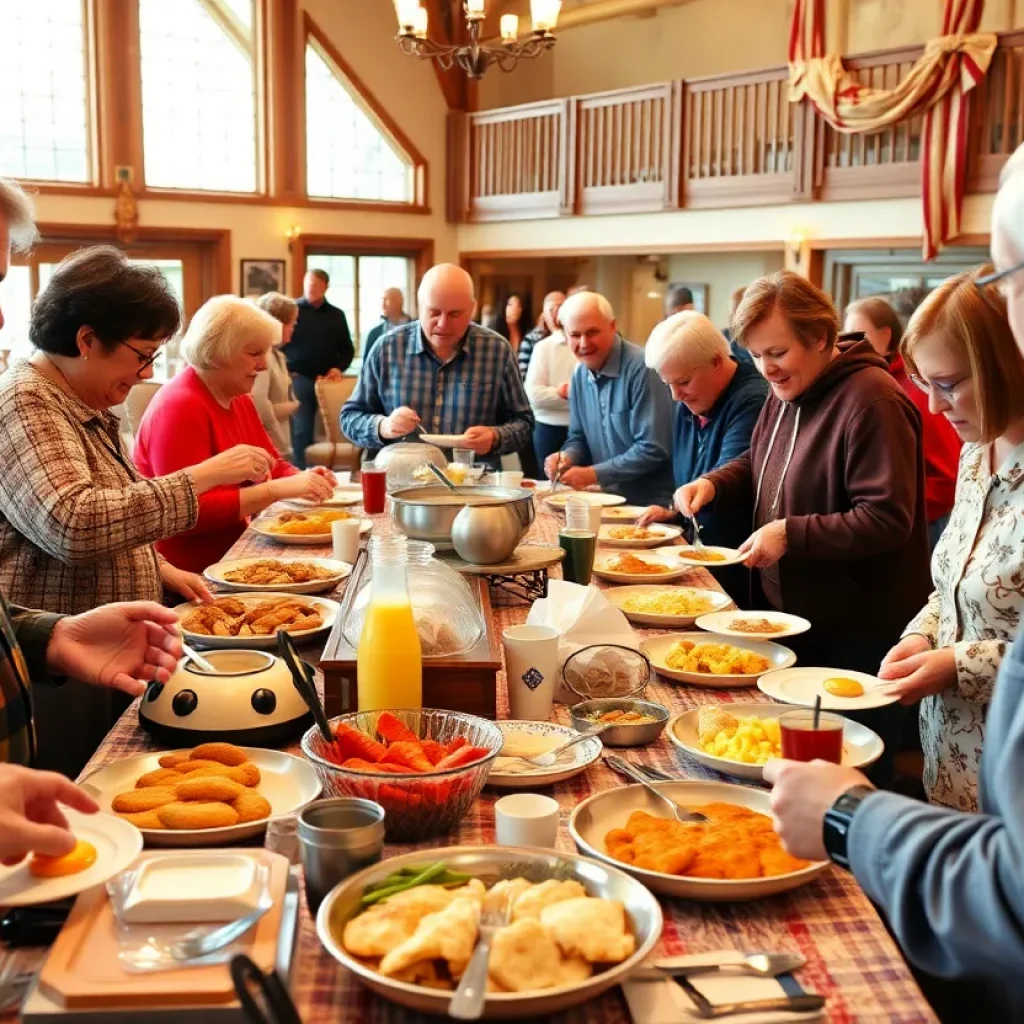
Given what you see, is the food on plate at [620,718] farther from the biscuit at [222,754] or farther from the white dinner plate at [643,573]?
the white dinner plate at [643,573]

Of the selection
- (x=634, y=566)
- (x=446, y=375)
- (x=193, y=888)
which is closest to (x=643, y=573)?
(x=634, y=566)

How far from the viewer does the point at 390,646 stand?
5.68 ft

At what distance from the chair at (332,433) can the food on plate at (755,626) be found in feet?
23.1

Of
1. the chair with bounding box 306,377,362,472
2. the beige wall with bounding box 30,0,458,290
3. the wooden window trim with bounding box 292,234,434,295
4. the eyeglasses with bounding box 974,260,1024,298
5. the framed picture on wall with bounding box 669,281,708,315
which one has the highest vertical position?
the beige wall with bounding box 30,0,458,290

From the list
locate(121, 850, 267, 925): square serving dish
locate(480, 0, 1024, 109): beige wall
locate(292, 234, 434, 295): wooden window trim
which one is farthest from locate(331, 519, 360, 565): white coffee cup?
locate(292, 234, 434, 295): wooden window trim

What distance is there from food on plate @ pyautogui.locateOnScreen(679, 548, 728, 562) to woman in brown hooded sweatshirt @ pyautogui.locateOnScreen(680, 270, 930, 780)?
0.47 ft

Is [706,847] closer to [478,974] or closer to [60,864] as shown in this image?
[478,974]

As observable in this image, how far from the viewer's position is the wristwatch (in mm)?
1150

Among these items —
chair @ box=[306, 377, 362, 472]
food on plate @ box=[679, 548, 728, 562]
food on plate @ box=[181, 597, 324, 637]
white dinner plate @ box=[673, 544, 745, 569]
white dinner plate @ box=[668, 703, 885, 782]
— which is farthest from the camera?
chair @ box=[306, 377, 362, 472]

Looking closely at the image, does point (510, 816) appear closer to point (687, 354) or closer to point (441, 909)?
point (441, 909)

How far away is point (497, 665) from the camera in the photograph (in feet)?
6.06

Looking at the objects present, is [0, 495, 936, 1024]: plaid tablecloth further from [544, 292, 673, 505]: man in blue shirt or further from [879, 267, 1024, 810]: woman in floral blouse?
[544, 292, 673, 505]: man in blue shirt

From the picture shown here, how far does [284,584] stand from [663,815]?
1.44m

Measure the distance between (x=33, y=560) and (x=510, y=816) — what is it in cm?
136
